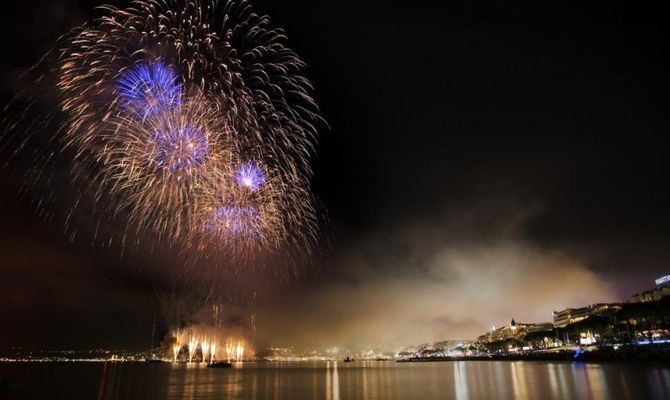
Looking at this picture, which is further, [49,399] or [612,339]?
[612,339]

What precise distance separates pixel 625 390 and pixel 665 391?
2.50 meters

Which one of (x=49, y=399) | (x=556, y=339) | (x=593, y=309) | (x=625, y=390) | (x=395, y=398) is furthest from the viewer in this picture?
(x=593, y=309)

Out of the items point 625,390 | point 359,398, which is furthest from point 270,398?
point 625,390

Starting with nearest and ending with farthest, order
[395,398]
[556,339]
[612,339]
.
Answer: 1. [395,398]
2. [612,339]
3. [556,339]

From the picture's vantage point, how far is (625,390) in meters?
30.6

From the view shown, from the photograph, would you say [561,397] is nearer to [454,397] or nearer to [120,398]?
[454,397]

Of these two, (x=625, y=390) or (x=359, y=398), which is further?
(x=359, y=398)

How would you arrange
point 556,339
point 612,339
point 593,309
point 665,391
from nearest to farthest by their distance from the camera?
point 665,391
point 612,339
point 556,339
point 593,309

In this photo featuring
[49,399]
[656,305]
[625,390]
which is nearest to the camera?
[625,390]

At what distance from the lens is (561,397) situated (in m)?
29.3

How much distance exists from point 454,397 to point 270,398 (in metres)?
14.4

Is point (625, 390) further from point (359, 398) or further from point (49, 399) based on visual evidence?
point (49, 399)

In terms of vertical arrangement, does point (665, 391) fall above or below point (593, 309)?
below

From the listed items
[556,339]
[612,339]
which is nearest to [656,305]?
[612,339]
